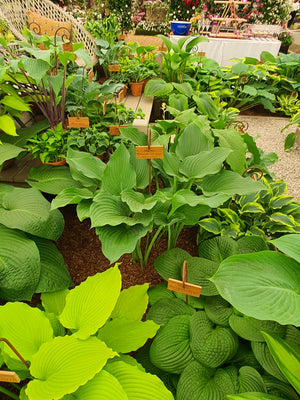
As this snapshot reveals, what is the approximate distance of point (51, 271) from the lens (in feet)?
3.95

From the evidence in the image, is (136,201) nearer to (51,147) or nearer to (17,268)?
(17,268)

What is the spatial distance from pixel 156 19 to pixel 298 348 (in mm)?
8194

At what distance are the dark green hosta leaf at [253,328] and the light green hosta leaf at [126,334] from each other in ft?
0.94

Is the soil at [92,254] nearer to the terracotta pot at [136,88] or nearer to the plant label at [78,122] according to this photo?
the plant label at [78,122]

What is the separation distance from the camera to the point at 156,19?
7223 mm

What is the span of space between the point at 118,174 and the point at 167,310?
61 cm

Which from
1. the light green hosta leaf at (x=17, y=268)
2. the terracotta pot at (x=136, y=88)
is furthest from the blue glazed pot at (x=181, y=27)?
the light green hosta leaf at (x=17, y=268)

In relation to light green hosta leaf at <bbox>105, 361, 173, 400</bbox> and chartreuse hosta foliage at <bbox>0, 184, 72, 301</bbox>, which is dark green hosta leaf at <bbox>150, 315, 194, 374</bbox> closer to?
light green hosta leaf at <bbox>105, 361, 173, 400</bbox>

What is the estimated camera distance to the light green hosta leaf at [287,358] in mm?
739

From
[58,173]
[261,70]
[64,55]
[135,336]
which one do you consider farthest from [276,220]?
[261,70]

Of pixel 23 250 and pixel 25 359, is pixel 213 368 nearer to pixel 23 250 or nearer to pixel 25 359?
pixel 25 359

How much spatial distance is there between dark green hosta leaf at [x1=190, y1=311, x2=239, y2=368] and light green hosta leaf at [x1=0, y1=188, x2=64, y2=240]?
0.71 metres

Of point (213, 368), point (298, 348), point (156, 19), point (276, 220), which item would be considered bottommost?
point (213, 368)

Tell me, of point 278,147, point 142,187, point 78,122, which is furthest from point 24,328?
point 278,147
